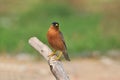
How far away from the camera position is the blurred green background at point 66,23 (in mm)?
16812

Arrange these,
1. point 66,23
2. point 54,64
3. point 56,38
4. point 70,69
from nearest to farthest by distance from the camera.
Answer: point 54,64 → point 56,38 → point 70,69 → point 66,23

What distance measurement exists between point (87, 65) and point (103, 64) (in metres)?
0.41

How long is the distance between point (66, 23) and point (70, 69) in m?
4.22

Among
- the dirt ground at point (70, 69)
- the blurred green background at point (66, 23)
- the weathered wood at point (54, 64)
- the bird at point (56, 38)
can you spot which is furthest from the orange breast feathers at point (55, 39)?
the blurred green background at point (66, 23)

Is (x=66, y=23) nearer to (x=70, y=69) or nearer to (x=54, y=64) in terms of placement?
(x=70, y=69)

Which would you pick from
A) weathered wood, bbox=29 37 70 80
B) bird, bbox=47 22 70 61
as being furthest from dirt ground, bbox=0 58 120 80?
weathered wood, bbox=29 37 70 80

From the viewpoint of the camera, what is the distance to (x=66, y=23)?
64.2 feet

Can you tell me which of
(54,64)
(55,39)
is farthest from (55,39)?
(54,64)

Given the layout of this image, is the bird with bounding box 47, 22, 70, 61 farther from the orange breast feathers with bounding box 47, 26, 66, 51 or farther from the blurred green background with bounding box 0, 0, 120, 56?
the blurred green background with bounding box 0, 0, 120, 56

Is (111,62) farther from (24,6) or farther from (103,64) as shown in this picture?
(24,6)

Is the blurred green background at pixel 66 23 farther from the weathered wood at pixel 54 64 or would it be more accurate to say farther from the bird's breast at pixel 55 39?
the weathered wood at pixel 54 64

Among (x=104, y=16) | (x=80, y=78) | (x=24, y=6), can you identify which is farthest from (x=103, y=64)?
(x=24, y=6)

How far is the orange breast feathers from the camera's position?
938 cm

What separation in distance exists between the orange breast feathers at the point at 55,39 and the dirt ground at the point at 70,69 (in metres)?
4.17
